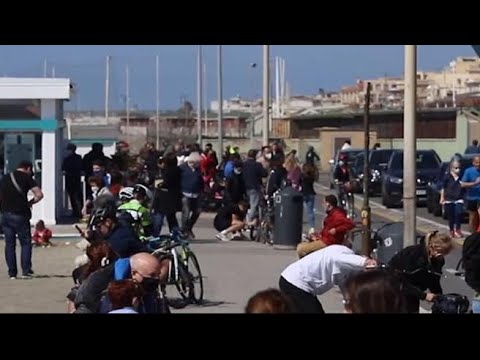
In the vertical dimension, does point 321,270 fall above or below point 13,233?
above

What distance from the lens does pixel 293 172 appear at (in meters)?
22.6

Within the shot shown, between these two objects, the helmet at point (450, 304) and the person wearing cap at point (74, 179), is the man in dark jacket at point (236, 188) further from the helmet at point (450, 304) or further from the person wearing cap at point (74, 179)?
the helmet at point (450, 304)

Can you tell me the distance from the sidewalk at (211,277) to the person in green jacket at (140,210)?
1017mm

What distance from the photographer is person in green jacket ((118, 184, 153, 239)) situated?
14.9 metres

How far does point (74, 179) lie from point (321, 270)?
1730cm

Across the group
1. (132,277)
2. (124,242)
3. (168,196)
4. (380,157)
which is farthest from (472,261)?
(380,157)

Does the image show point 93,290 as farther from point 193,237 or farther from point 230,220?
point 230,220

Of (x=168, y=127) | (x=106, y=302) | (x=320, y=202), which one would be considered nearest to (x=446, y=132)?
(x=320, y=202)

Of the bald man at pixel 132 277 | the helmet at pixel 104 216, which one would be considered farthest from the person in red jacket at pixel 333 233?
the bald man at pixel 132 277

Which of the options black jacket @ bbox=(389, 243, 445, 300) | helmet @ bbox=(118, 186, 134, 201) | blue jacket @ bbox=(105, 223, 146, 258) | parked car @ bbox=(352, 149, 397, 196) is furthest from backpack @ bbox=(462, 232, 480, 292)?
parked car @ bbox=(352, 149, 397, 196)

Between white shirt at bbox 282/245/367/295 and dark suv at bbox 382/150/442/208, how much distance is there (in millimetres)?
22970

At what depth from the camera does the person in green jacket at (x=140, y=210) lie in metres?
14.9

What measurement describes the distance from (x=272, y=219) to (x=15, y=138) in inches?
242
